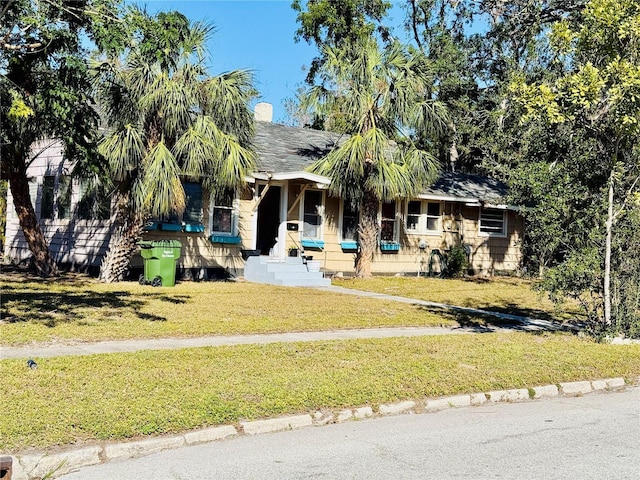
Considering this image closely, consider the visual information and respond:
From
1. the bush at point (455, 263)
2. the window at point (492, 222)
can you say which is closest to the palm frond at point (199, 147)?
the bush at point (455, 263)

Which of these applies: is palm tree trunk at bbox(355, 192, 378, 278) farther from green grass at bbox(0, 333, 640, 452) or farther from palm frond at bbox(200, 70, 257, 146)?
green grass at bbox(0, 333, 640, 452)

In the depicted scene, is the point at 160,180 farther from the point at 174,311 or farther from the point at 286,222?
the point at 286,222

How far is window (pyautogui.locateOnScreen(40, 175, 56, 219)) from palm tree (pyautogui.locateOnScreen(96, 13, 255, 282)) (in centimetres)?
504

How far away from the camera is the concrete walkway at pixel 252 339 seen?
331 inches

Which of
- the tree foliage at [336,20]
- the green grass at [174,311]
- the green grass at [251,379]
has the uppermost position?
the tree foliage at [336,20]

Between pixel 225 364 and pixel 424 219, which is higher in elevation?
pixel 424 219

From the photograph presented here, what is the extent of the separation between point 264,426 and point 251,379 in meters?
1.33

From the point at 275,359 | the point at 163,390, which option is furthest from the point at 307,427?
the point at 275,359

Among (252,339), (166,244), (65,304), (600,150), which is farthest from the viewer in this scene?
(166,244)

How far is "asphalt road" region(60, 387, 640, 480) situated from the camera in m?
5.00

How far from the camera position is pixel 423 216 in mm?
23750

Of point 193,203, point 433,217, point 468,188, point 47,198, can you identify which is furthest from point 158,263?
point 468,188

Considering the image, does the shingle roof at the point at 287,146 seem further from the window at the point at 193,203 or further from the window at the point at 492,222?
the window at the point at 492,222

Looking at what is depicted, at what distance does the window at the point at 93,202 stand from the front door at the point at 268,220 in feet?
15.9
